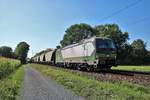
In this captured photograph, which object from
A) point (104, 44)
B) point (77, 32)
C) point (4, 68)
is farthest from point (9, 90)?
point (77, 32)

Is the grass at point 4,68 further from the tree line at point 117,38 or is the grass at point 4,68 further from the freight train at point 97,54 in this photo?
the tree line at point 117,38

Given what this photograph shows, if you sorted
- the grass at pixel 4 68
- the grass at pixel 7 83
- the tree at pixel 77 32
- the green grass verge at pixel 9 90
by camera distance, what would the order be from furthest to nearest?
the tree at pixel 77 32 → the grass at pixel 4 68 → the grass at pixel 7 83 → the green grass verge at pixel 9 90

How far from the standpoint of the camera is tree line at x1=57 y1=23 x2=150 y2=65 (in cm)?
9774

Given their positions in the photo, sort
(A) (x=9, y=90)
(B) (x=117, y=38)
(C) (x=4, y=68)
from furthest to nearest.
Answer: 1. (B) (x=117, y=38)
2. (C) (x=4, y=68)
3. (A) (x=9, y=90)

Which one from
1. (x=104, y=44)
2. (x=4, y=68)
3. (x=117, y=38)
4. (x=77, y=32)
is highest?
(x=77, y=32)

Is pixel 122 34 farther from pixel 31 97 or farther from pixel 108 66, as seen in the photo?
pixel 31 97

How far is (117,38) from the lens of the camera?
113 m

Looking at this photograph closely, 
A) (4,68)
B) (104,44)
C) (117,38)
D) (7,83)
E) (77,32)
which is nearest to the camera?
(7,83)

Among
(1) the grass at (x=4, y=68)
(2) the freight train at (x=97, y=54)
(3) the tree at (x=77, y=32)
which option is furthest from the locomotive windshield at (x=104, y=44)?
(3) the tree at (x=77, y=32)

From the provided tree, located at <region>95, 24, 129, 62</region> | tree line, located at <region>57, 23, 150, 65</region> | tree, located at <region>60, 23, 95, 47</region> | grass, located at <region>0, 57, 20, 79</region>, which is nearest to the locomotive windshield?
grass, located at <region>0, 57, 20, 79</region>

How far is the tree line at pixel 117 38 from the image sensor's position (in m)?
97.7

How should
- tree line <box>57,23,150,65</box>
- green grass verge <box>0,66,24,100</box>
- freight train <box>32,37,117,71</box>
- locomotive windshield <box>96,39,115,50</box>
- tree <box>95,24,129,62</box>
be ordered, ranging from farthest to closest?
1. tree <box>95,24,129,62</box>
2. tree line <box>57,23,150,65</box>
3. locomotive windshield <box>96,39,115,50</box>
4. freight train <box>32,37,117,71</box>
5. green grass verge <box>0,66,24,100</box>

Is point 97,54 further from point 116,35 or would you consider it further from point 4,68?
point 116,35

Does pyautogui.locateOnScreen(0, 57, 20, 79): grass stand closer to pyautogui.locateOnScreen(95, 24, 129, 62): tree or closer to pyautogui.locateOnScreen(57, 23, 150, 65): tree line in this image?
pyautogui.locateOnScreen(57, 23, 150, 65): tree line
